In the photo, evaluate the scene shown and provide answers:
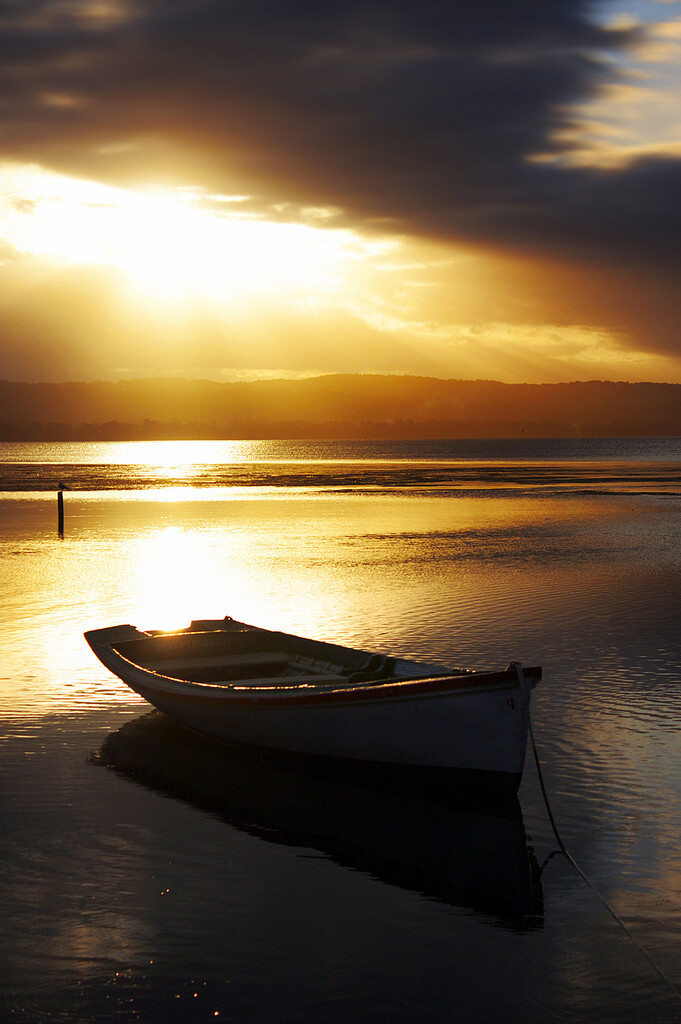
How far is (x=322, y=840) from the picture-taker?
10.5 meters

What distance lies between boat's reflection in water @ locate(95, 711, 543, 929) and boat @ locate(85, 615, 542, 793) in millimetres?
299

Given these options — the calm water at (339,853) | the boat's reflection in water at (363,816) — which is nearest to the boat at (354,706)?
the boat's reflection in water at (363,816)

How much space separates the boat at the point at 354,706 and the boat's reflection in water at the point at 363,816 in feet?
0.98

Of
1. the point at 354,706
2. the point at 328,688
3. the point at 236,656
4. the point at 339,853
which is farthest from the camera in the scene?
the point at 236,656

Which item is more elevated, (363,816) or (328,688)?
(328,688)

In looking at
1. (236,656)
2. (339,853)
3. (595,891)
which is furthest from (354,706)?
(236,656)

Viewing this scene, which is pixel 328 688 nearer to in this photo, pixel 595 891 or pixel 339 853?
pixel 339 853

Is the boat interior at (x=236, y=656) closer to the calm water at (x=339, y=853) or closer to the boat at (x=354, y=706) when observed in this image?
the boat at (x=354, y=706)

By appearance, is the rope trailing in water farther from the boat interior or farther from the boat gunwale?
the boat interior

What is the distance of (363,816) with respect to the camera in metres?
11.2

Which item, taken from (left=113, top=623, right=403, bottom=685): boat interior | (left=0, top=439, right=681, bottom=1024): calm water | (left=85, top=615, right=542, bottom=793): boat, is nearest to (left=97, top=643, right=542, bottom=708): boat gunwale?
(left=85, top=615, right=542, bottom=793): boat

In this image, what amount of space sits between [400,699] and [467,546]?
87.8ft

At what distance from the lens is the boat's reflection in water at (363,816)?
9500mm

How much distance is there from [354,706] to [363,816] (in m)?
1.21
